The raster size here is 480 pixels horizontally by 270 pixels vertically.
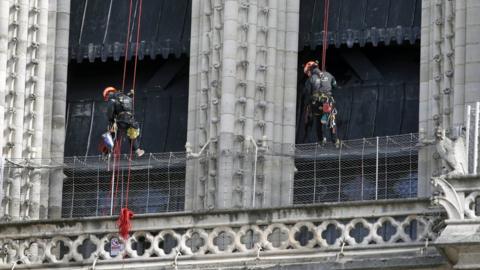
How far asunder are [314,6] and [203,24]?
77.4 inches

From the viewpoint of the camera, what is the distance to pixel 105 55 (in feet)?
166

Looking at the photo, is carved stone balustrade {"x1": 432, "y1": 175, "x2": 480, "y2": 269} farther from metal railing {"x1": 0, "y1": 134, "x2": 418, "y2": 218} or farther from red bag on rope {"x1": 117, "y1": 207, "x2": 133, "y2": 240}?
metal railing {"x1": 0, "y1": 134, "x2": 418, "y2": 218}

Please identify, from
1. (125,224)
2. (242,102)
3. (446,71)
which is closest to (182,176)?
(242,102)

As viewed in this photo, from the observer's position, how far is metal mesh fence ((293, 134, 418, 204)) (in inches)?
1853

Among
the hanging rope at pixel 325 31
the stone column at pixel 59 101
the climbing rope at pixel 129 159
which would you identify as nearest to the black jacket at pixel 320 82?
the hanging rope at pixel 325 31

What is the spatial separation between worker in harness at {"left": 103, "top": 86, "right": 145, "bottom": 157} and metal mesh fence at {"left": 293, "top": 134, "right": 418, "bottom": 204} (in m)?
2.85

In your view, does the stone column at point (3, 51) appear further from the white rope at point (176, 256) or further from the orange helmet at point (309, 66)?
the white rope at point (176, 256)

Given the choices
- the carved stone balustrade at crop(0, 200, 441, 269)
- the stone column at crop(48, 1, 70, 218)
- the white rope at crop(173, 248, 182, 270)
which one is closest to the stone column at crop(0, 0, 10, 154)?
the stone column at crop(48, 1, 70, 218)

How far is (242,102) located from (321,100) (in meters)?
1.18

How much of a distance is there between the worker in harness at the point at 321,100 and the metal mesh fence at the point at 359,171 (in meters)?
0.39

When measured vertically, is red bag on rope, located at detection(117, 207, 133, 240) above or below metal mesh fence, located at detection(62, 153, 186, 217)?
below

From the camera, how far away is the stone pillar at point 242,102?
4766cm

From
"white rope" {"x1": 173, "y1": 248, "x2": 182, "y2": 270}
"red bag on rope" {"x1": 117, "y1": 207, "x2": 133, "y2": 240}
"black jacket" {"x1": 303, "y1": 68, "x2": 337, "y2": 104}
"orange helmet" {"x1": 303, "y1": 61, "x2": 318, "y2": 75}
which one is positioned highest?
"orange helmet" {"x1": 303, "y1": 61, "x2": 318, "y2": 75}

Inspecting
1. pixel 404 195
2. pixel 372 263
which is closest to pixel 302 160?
pixel 404 195
